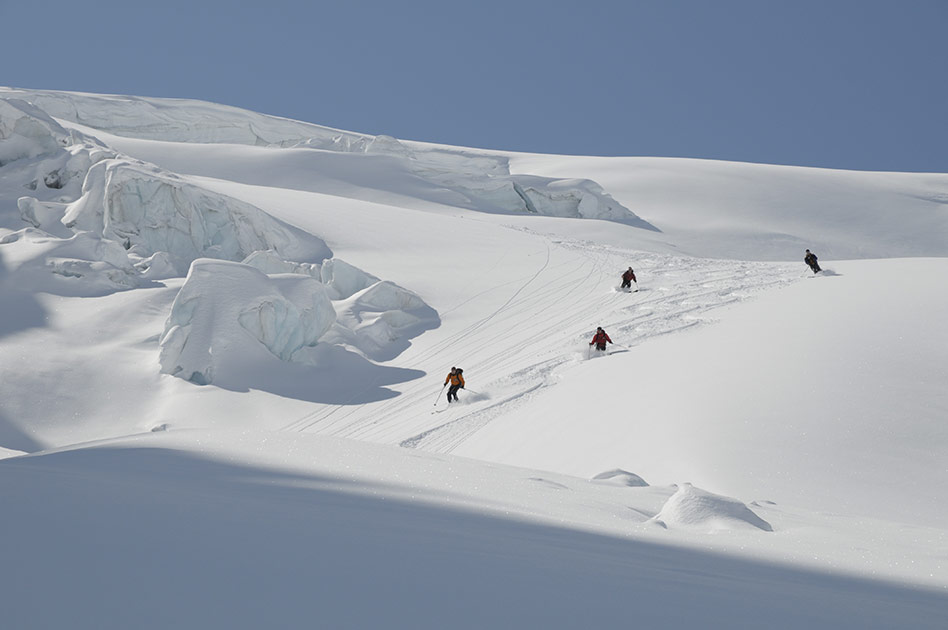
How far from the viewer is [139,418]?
14.4 metres

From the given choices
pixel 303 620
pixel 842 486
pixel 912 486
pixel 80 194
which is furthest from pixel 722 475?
pixel 80 194

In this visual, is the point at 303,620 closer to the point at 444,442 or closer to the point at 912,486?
the point at 912,486

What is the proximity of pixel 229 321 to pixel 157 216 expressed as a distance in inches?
289

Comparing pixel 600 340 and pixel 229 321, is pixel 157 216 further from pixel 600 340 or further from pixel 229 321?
pixel 600 340

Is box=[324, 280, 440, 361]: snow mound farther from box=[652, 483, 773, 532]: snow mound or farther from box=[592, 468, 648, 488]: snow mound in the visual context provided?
box=[652, 483, 773, 532]: snow mound

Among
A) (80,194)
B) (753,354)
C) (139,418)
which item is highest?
(80,194)

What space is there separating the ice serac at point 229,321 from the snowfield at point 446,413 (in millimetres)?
59

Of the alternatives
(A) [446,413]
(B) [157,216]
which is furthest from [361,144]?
(A) [446,413]

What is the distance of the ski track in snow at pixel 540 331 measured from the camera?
1413 cm

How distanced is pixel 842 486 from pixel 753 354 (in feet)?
14.4

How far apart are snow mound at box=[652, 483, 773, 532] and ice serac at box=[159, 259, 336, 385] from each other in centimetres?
1204

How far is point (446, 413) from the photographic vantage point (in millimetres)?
14242

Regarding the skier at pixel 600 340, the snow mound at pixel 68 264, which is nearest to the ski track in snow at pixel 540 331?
the skier at pixel 600 340

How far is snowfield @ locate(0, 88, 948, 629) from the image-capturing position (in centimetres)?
305
